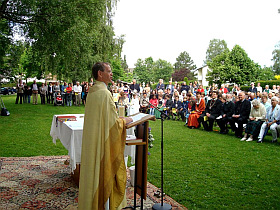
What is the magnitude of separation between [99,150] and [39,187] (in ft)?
7.96

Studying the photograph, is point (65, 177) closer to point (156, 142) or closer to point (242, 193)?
point (242, 193)

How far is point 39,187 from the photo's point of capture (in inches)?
209

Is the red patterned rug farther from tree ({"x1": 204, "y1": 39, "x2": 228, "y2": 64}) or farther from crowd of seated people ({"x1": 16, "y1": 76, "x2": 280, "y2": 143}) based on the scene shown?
tree ({"x1": 204, "y1": 39, "x2": 228, "y2": 64})

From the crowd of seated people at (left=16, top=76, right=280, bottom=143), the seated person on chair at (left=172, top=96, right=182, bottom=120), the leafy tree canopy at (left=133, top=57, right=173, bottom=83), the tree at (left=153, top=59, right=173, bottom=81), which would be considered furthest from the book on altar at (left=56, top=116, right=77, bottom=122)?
the tree at (left=153, top=59, right=173, bottom=81)

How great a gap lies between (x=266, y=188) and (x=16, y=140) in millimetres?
7720

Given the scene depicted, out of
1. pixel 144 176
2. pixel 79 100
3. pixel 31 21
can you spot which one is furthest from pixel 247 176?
pixel 79 100

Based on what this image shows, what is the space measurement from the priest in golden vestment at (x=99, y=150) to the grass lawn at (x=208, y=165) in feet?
5.52

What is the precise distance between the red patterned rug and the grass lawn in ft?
2.06

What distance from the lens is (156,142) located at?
9.85 meters

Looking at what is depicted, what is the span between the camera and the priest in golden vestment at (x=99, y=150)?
3.56 metres

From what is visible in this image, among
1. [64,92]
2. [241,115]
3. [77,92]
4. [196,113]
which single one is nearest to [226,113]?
[241,115]

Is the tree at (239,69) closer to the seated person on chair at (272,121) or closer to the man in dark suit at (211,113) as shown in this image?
the man in dark suit at (211,113)

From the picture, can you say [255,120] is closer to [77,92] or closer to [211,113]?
[211,113]

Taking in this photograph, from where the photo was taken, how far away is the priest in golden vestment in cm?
356
